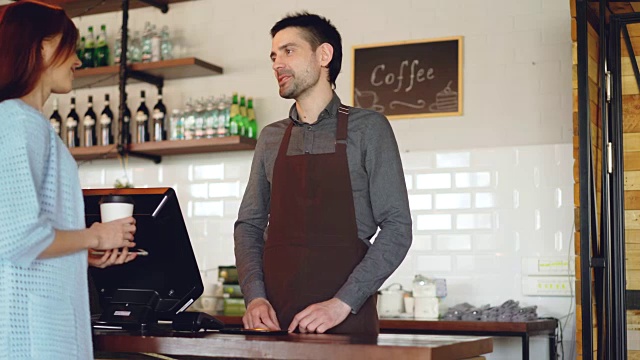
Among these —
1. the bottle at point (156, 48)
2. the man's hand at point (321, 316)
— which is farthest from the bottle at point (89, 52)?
the man's hand at point (321, 316)

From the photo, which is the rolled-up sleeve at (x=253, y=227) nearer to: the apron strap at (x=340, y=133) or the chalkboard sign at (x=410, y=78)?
the apron strap at (x=340, y=133)

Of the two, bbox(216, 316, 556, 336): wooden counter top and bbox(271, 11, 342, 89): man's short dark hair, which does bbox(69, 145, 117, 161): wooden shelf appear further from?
bbox(271, 11, 342, 89): man's short dark hair

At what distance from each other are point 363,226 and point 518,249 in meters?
2.25

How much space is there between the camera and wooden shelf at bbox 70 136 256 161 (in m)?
5.16

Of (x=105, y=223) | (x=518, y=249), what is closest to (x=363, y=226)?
(x=105, y=223)

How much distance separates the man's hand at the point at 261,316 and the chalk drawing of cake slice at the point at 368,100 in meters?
2.61

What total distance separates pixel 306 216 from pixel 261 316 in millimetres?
305

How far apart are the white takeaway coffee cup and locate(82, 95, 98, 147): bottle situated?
368 centimetres

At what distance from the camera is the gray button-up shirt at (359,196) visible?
8.36ft

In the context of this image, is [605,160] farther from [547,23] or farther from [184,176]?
[184,176]

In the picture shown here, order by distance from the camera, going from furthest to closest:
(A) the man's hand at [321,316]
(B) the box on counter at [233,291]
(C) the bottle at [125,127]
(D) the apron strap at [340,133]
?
(C) the bottle at [125,127] → (B) the box on counter at [233,291] → (D) the apron strap at [340,133] → (A) the man's hand at [321,316]

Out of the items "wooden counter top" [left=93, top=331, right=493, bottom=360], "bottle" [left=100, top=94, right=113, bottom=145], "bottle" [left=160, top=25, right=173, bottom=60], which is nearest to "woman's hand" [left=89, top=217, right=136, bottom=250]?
"wooden counter top" [left=93, top=331, right=493, bottom=360]

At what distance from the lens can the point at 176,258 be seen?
2375mm

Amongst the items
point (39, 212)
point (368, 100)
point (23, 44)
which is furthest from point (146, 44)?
point (39, 212)
